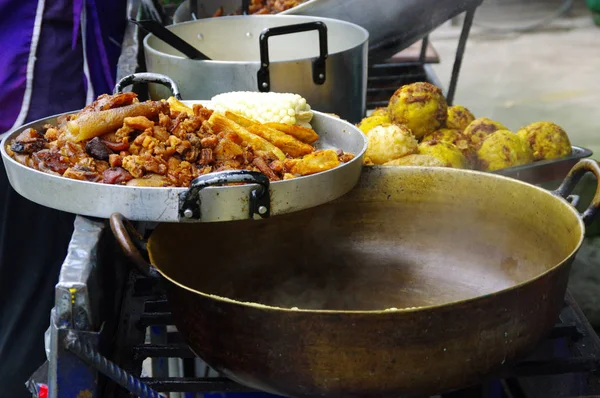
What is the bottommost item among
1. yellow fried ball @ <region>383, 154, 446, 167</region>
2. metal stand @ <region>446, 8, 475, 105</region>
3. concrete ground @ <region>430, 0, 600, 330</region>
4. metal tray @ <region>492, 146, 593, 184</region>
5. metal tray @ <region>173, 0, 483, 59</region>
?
concrete ground @ <region>430, 0, 600, 330</region>

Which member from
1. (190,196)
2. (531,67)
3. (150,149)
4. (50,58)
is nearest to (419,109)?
(150,149)

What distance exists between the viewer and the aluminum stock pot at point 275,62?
237 centimetres

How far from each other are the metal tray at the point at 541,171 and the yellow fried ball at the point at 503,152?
42mm

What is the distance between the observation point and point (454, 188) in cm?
194

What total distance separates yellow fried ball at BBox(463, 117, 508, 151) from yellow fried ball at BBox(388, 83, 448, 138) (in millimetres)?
109

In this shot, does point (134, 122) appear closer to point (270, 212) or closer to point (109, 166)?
point (109, 166)

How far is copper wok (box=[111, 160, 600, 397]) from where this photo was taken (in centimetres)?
131

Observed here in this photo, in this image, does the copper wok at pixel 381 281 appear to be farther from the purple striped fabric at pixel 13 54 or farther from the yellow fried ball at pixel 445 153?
the purple striped fabric at pixel 13 54

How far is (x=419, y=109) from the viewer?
2.53 m

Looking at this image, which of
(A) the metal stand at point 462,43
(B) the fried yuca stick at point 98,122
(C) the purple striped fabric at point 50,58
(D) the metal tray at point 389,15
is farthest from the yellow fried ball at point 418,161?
(A) the metal stand at point 462,43

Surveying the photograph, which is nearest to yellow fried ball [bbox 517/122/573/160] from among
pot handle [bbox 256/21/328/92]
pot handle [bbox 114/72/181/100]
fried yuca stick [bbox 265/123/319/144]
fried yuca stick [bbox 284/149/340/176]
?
pot handle [bbox 256/21/328/92]

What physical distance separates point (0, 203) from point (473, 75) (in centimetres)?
685

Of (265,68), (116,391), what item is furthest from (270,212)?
(265,68)

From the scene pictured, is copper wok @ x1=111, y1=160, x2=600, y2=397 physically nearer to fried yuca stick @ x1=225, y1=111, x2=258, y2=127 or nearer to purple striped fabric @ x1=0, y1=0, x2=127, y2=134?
fried yuca stick @ x1=225, y1=111, x2=258, y2=127
